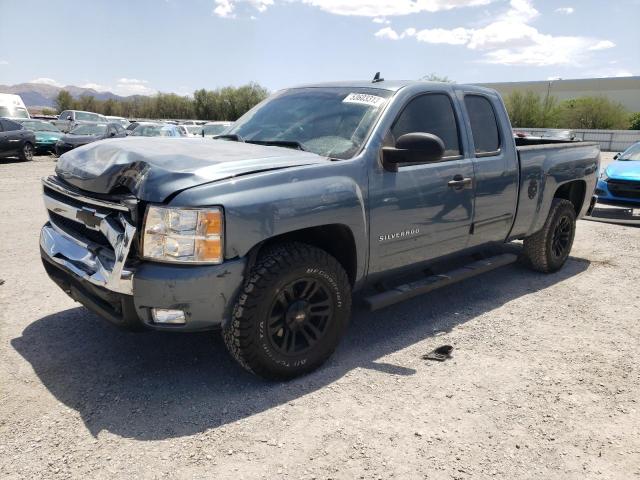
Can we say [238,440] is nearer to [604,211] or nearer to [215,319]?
[215,319]

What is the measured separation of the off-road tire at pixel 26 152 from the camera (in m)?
18.4

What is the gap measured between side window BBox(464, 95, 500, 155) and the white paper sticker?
3.48 ft

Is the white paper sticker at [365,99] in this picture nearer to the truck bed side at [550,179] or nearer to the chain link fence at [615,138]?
the truck bed side at [550,179]

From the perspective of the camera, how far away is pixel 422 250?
13.4 ft

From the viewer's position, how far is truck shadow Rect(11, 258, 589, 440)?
9.77ft

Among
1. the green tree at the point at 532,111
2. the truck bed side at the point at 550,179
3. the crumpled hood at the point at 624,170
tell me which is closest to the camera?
the truck bed side at the point at 550,179

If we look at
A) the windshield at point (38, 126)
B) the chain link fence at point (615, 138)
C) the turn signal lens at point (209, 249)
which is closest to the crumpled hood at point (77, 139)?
the windshield at point (38, 126)

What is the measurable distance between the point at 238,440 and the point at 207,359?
0.99 meters

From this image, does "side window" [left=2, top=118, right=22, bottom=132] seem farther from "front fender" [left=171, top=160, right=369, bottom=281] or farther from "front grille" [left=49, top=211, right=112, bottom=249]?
"front fender" [left=171, top=160, right=369, bottom=281]

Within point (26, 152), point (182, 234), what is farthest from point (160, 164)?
point (26, 152)

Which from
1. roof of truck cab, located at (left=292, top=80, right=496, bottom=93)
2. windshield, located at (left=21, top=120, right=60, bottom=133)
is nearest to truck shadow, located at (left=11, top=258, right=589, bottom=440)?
roof of truck cab, located at (left=292, top=80, right=496, bottom=93)

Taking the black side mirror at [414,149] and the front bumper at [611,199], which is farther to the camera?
the front bumper at [611,199]

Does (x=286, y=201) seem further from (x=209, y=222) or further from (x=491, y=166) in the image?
(x=491, y=166)

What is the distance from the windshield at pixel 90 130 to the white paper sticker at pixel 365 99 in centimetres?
1888
